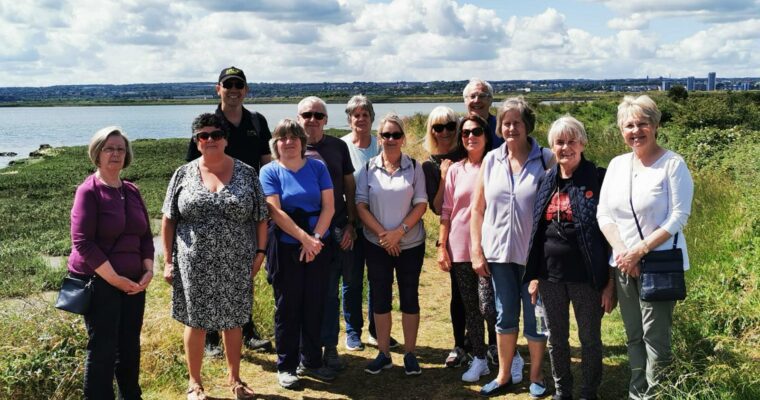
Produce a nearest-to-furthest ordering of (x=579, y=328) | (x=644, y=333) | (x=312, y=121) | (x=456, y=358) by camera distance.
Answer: (x=644, y=333) < (x=579, y=328) < (x=312, y=121) < (x=456, y=358)

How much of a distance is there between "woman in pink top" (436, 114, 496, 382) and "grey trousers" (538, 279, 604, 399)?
1.78 feet

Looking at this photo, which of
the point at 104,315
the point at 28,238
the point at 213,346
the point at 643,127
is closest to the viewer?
the point at 643,127

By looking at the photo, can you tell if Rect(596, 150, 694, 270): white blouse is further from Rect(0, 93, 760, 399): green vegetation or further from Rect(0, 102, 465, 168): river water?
Rect(0, 102, 465, 168): river water

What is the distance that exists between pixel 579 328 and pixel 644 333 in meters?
0.43

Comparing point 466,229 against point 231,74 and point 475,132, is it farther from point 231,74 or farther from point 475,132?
point 231,74

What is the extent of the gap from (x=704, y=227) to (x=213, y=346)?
4.99m

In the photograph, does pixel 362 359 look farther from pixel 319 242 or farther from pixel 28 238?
pixel 28 238

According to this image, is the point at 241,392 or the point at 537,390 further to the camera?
the point at 241,392

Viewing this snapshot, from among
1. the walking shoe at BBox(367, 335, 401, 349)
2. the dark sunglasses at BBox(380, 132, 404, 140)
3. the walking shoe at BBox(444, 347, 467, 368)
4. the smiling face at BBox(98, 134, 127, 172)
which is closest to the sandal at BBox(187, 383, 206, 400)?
the smiling face at BBox(98, 134, 127, 172)

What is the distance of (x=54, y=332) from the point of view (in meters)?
4.65

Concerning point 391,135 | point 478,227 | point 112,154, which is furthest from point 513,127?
point 112,154

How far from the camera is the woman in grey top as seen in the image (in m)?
4.53

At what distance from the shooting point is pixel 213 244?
402 cm

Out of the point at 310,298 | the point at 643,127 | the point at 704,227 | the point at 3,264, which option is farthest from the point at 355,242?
the point at 3,264
